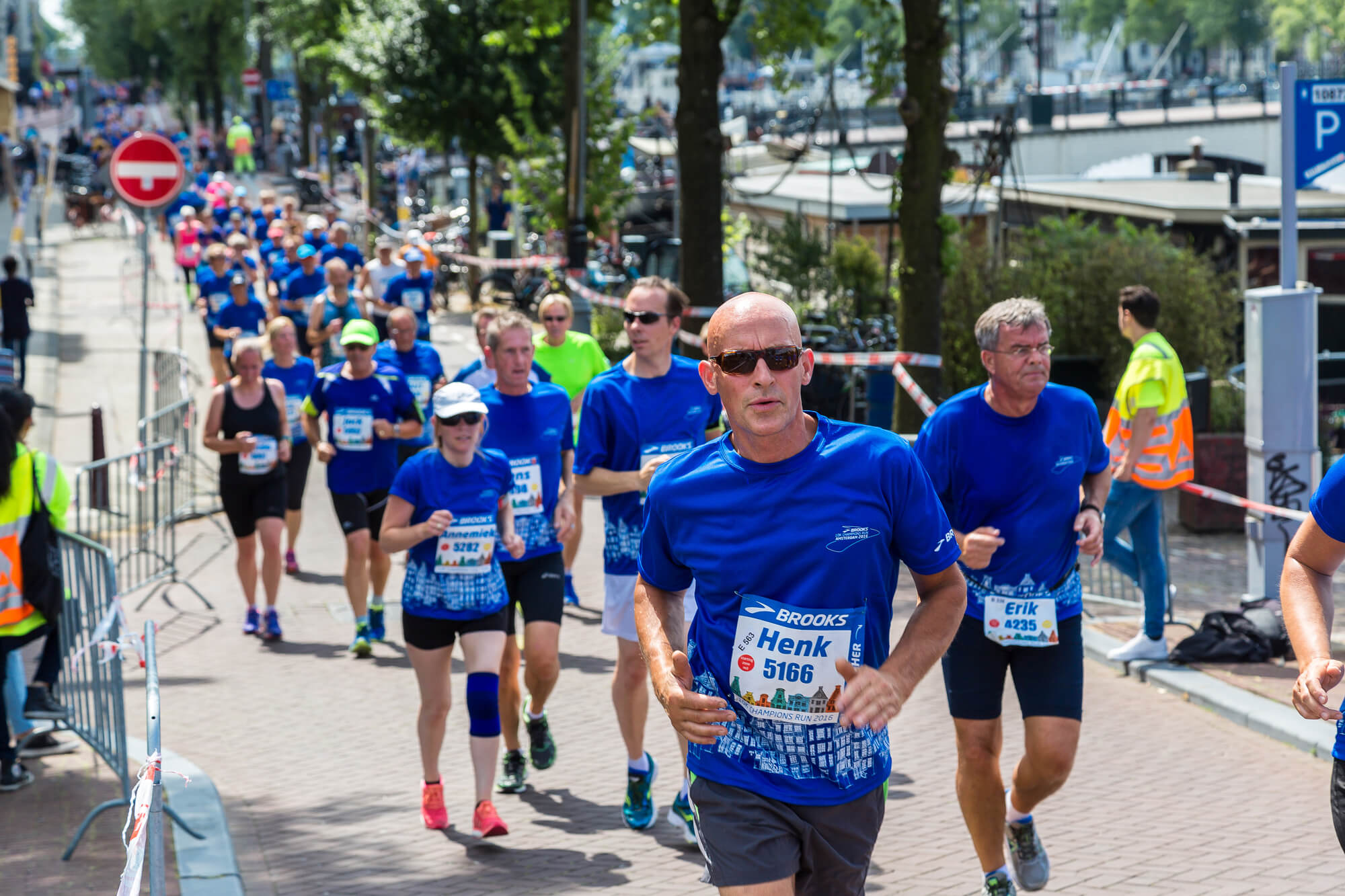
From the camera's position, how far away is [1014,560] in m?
5.45

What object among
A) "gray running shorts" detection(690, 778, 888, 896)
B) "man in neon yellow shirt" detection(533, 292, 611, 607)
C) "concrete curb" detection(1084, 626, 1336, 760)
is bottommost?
"concrete curb" detection(1084, 626, 1336, 760)

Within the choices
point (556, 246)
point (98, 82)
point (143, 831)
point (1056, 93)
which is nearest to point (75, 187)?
point (556, 246)

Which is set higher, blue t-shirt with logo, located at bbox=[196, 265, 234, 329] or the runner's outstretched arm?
blue t-shirt with logo, located at bbox=[196, 265, 234, 329]

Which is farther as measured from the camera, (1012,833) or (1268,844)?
(1268,844)

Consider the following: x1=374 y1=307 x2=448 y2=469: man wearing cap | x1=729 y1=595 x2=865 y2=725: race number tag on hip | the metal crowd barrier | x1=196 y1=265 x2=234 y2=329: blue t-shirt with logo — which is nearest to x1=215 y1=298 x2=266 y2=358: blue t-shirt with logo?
x1=196 y1=265 x2=234 y2=329: blue t-shirt with logo

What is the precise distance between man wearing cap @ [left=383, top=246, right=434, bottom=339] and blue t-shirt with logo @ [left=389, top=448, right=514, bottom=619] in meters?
10.9

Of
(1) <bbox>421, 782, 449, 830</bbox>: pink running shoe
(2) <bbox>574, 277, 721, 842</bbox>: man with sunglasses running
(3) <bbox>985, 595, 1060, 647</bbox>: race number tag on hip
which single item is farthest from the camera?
(1) <bbox>421, 782, 449, 830</bbox>: pink running shoe

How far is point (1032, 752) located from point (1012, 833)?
0.46m

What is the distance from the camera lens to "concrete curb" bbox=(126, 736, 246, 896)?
20.1 feet

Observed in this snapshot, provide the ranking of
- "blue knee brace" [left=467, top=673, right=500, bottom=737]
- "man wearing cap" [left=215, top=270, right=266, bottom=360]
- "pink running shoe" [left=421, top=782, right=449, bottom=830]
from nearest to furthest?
"blue knee brace" [left=467, top=673, right=500, bottom=737], "pink running shoe" [left=421, top=782, right=449, bottom=830], "man wearing cap" [left=215, top=270, right=266, bottom=360]

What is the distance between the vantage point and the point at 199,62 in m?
73.5

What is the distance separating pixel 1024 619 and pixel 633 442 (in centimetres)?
193

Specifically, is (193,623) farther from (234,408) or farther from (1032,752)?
(1032,752)

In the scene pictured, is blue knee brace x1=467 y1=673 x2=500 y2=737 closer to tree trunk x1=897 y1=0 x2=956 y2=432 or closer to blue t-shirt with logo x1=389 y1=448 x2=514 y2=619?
blue t-shirt with logo x1=389 y1=448 x2=514 y2=619
